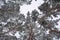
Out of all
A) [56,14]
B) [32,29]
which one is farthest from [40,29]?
[56,14]

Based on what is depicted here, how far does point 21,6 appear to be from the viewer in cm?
132

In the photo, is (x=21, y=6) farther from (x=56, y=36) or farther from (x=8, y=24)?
(x=56, y=36)

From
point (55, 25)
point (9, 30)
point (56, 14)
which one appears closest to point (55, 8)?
point (56, 14)

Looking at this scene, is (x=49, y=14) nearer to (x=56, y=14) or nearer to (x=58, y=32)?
(x=56, y=14)

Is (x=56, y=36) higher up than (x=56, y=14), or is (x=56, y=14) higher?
(x=56, y=14)

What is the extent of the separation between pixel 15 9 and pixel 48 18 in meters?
0.32

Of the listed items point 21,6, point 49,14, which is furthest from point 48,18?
point 21,6

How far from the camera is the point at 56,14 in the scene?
4.25ft

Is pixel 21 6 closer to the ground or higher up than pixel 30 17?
higher up

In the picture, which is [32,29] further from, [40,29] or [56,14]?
[56,14]

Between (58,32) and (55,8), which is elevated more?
(55,8)

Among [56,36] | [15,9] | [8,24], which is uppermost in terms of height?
[15,9]

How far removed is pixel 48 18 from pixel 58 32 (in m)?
0.16

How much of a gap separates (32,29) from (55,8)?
11.6 inches
